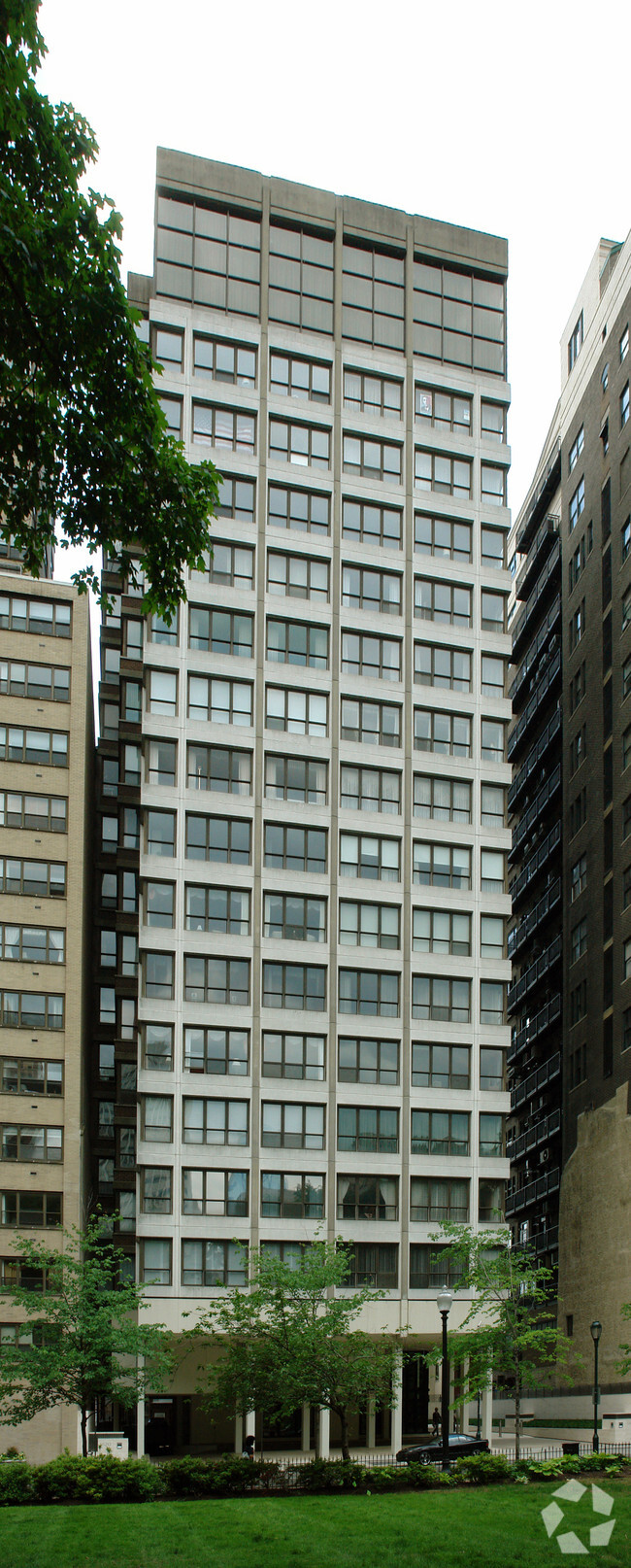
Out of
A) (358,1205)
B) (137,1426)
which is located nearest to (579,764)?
(358,1205)

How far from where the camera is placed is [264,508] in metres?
62.3

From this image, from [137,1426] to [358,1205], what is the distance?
11.5 metres

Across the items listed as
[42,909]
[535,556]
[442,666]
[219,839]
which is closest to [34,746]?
[42,909]

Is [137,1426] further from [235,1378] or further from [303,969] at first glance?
[303,969]

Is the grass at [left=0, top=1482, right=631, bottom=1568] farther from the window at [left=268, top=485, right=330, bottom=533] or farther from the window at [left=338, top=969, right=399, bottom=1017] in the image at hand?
the window at [left=268, top=485, right=330, bottom=533]

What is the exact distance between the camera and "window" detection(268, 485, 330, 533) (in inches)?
2473

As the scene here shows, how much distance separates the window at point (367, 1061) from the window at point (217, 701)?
13753 mm

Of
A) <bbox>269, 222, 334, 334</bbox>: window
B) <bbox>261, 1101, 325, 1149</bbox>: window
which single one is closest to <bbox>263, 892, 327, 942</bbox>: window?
<bbox>261, 1101, 325, 1149</bbox>: window

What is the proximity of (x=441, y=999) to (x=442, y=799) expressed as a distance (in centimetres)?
858

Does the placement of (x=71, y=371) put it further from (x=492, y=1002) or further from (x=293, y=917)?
(x=492, y=1002)

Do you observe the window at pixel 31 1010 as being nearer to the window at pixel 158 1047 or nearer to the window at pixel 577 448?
the window at pixel 158 1047

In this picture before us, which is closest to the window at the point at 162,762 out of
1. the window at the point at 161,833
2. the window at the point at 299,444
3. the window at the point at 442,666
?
the window at the point at 161,833

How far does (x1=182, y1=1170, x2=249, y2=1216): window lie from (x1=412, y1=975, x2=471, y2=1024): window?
10107 millimetres

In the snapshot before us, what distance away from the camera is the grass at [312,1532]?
1880 cm
